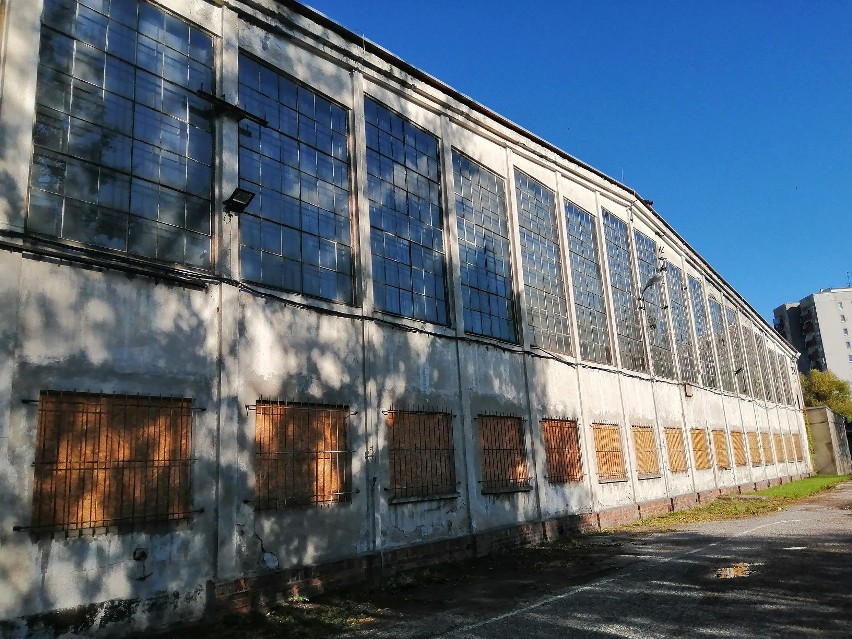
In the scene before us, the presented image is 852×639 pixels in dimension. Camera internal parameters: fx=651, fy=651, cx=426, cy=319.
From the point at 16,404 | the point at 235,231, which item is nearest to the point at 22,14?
the point at 235,231

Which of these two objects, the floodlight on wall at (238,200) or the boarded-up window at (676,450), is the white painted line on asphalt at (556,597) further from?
the boarded-up window at (676,450)

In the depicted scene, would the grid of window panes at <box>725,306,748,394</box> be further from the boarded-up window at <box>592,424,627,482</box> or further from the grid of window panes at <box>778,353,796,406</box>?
the boarded-up window at <box>592,424,627,482</box>

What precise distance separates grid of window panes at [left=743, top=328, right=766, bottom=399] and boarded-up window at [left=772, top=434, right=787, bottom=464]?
2449mm

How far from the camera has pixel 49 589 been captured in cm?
693

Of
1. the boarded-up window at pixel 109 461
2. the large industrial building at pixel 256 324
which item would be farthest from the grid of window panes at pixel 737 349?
the boarded-up window at pixel 109 461

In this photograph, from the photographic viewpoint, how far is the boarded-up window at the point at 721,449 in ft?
87.8

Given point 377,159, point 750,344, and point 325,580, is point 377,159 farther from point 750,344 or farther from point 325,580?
point 750,344

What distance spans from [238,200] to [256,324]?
187cm

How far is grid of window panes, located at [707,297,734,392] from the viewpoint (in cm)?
3122

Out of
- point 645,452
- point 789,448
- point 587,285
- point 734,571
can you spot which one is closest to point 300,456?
point 734,571

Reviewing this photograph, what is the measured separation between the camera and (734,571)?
9867 millimetres

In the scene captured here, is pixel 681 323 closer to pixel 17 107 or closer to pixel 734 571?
pixel 734 571

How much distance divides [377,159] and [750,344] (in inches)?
1271

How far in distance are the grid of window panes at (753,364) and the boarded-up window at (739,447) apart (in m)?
6.07
